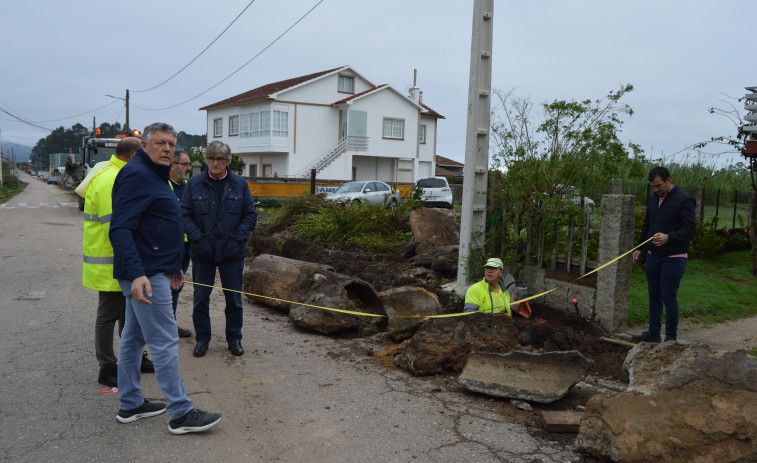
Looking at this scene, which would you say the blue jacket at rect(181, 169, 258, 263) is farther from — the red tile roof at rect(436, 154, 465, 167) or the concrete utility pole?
the red tile roof at rect(436, 154, 465, 167)

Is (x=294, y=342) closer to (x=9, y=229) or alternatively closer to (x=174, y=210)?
(x=174, y=210)

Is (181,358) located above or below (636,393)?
below

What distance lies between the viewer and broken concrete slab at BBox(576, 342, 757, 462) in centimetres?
340

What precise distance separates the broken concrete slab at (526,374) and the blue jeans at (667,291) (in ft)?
5.28

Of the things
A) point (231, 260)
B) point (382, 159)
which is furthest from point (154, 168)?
point (382, 159)

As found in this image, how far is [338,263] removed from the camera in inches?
391

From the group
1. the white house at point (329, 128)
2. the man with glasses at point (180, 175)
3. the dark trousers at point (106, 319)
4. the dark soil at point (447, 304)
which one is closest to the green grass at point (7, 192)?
the white house at point (329, 128)

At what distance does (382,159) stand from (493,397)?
38.9 metres

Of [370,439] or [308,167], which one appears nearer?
[370,439]

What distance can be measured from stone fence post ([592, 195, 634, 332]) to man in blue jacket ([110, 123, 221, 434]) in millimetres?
4363

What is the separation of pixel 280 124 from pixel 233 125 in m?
6.42

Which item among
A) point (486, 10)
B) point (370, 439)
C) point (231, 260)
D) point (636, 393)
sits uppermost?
point (486, 10)

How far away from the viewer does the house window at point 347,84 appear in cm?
4100

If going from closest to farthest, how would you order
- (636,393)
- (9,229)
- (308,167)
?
(636,393) → (9,229) → (308,167)
